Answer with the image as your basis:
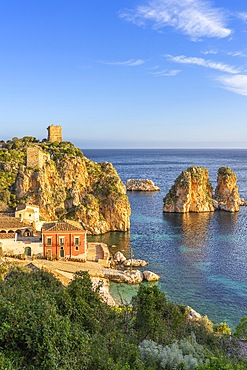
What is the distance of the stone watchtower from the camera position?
100250 millimetres

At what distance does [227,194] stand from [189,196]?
10500 millimetres

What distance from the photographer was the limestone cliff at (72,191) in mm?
64875

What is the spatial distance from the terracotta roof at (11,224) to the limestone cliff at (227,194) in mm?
50970

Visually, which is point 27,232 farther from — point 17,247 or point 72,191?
point 72,191

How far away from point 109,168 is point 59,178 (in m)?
12.2

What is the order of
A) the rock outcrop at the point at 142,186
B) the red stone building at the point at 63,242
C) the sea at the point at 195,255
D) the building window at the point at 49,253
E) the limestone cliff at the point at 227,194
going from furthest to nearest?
the rock outcrop at the point at 142,186 → the limestone cliff at the point at 227,194 → the red stone building at the point at 63,242 → the building window at the point at 49,253 → the sea at the point at 195,255

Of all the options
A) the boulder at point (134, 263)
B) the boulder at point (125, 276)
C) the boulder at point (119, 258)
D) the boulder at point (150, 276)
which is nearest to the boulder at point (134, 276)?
the boulder at point (125, 276)

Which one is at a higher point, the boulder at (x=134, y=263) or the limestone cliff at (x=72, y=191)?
the limestone cliff at (x=72, y=191)

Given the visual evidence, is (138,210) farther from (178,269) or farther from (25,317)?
(25,317)

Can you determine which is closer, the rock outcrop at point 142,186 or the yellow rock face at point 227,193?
the yellow rock face at point 227,193

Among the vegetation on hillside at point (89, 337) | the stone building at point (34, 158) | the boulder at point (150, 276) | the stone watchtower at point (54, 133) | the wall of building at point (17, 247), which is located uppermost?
the stone watchtower at point (54, 133)

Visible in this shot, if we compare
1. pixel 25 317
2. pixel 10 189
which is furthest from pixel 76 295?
pixel 10 189

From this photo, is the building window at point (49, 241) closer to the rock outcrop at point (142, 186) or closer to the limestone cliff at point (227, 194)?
the limestone cliff at point (227, 194)

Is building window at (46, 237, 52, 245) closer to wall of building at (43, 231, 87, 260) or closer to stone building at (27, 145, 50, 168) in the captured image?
wall of building at (43, 231, 87, 260)
